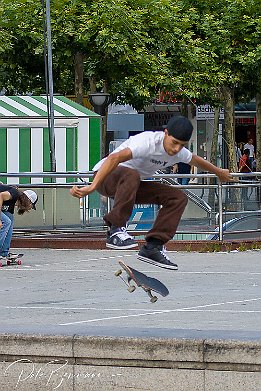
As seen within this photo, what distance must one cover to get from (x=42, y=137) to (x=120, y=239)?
16.4 metres

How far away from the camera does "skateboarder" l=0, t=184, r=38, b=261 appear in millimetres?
19266

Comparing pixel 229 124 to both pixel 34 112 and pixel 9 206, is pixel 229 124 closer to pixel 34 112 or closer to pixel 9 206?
pixel 34 112

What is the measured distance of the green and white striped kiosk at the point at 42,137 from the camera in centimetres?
2595

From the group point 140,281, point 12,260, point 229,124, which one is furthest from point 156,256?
point 229,124

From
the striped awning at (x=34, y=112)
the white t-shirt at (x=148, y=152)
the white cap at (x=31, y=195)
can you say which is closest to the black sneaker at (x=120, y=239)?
the white t-shirt at (x=148, y=152)

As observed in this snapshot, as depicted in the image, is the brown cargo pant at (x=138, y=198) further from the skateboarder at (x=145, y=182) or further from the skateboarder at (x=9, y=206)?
the skateboarder at (x=9, y=206)

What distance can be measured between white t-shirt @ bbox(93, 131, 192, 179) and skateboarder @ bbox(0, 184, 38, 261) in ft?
29.6

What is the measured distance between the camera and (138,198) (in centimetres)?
1060

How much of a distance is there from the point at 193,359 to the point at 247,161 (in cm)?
3667

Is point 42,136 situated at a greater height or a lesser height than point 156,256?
greater

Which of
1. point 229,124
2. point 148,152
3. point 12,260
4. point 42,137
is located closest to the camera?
point 148,152

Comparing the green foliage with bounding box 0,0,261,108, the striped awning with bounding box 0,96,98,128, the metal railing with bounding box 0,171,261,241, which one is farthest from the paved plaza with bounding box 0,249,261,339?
the green foliage with bounding box 0,0,261,108

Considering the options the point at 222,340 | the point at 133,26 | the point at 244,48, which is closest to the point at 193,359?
the point at 222,340

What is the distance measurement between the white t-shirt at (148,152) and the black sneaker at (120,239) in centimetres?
56
